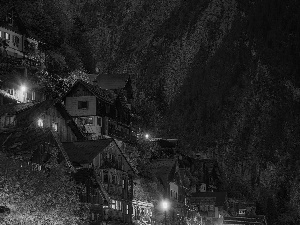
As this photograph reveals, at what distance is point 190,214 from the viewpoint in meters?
71.2

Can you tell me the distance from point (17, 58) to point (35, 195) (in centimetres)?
3360

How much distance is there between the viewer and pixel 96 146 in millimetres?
46250

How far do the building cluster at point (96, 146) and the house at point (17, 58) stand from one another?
11cm

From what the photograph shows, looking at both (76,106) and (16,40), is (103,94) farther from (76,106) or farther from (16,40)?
(16,40)

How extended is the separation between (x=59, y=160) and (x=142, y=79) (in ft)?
454

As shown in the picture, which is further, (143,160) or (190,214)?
(190,214)

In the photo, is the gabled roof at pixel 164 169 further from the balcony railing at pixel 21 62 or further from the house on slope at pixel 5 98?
the balcony railing at pixel 21 62

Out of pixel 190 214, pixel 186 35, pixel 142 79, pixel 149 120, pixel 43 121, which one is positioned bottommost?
pixel 190 214

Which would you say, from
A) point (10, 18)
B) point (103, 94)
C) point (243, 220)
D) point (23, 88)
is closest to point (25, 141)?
point (23, 88)

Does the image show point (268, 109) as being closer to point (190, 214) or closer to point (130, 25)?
point (130, 25)

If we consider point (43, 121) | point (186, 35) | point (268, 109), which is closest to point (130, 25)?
point (186, 35)

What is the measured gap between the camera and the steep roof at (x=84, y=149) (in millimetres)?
44281

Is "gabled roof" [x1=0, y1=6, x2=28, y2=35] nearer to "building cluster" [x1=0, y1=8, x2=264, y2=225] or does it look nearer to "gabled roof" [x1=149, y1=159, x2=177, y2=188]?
"building cluster" [x1=0, y1=8, x2=264, y2=225]

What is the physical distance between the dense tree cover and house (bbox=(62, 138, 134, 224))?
7797 millimetres
